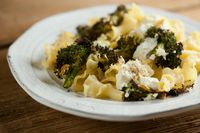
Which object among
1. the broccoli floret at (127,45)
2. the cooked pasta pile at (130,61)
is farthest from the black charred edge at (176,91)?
the broccoli floret at (127,45)

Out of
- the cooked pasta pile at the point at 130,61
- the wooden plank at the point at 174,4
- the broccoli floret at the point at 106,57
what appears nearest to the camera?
the cooked pasta pile at the point at 130,61

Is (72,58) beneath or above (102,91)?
above

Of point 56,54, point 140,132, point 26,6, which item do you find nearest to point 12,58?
point 56,54

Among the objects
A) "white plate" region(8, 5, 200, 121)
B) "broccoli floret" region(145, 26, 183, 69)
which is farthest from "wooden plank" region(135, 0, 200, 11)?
"broccoli floret" region(145, 26, 183, 69)

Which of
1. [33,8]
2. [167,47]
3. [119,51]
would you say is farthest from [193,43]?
[33,8]

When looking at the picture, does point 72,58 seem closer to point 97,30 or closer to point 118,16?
point 97,30

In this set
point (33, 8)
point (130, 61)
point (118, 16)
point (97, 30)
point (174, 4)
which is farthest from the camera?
point (33, 8)

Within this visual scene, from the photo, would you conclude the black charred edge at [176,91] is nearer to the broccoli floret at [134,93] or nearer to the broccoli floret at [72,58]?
the broccoli floret at [134,93]
